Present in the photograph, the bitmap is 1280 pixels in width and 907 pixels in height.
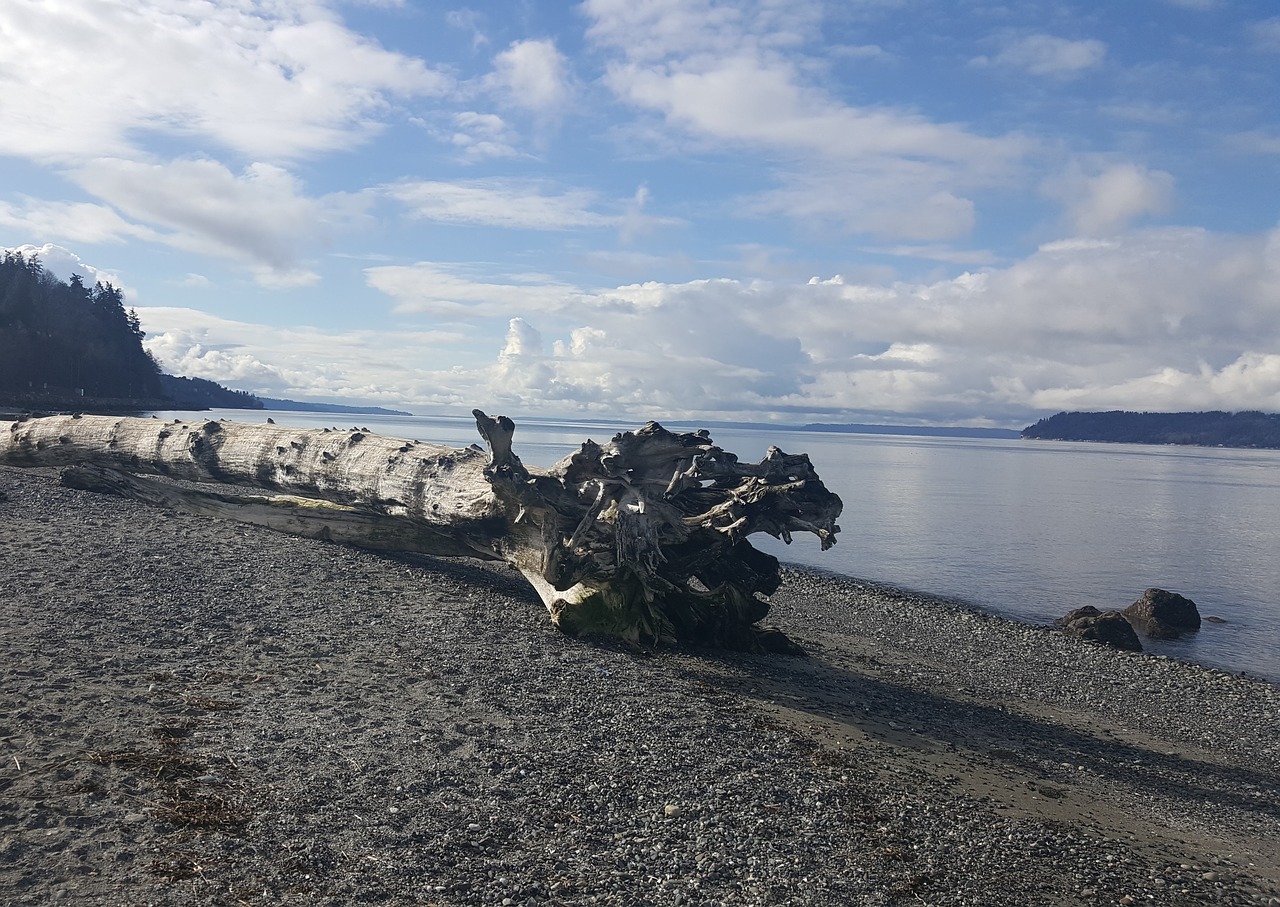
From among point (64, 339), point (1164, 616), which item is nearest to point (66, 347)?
point (64, 339)

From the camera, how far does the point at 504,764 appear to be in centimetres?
709

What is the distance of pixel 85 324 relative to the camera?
9806 cm

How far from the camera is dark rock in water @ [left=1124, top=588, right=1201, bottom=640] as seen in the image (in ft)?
73.0

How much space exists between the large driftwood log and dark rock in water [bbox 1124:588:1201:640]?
14.4 meters

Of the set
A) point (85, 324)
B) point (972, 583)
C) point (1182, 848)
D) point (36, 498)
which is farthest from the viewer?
point (85, 324)

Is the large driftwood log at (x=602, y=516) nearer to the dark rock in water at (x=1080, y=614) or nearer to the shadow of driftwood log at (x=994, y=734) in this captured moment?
the shadow of driftwood log at (x=994, y=734)

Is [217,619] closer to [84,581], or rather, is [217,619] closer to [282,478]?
[84,581]

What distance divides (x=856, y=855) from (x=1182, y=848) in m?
3.78

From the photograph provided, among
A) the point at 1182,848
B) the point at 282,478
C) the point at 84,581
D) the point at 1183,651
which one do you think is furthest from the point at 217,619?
the point at 1183,651

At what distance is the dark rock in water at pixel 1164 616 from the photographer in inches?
877

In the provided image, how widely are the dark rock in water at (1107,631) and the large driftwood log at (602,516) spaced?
11.0 m

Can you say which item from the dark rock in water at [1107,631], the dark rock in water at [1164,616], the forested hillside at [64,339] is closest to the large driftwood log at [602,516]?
the dark rock in water at [1107,631]

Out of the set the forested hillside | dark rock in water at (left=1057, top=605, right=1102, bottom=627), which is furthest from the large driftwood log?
the forested hillside

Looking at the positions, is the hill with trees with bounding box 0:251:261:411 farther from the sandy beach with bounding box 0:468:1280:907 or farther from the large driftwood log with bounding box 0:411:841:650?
the sandy beach with bounding box 0:468:1280:907
